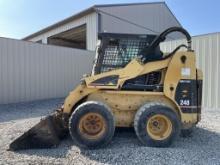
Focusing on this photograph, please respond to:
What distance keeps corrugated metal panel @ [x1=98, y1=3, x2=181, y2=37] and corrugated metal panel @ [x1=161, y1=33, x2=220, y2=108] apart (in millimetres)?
6608

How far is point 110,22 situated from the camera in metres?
17.6

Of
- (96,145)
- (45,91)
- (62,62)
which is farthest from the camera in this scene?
(62,62)

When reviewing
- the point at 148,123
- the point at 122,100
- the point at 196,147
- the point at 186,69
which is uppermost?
the point at 186,69

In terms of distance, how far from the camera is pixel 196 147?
5.84 metres

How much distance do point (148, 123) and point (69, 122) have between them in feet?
4.95

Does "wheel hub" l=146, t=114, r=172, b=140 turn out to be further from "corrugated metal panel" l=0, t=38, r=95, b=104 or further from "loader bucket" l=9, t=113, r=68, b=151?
"corrugated metal panel" l=0, t=38, r=95, b=104

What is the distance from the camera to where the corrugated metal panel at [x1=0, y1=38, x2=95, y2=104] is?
12672 millimetres

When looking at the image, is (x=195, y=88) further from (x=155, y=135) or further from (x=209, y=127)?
(x=209, y=127)

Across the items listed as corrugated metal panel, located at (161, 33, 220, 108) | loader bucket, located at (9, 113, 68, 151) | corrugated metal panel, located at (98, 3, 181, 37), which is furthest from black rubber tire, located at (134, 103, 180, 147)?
corrugated metal panel, located at (98, 3, 181, 37)

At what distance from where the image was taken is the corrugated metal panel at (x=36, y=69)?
12.7m

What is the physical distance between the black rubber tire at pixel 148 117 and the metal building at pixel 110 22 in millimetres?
10676

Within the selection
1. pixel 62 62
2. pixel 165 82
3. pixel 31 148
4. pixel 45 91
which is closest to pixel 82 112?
pixel 31 148

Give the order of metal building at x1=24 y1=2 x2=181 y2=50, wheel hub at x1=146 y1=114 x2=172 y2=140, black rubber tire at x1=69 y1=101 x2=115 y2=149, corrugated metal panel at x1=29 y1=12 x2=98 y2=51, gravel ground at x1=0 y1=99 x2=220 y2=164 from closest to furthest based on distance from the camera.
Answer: gravel ground at x1=0 y1=99 x2=220 y2=164 → black rubber tire at x1=69 y1=101 x2=115 y2=149 → wheel hub at x1=146 y1=114 x2=172 y2=140 → corrugated metal panel at x1=29 y1=12 x2=98 y2=51 → metal building at x1=24 y1=2 x2=181 y2=50

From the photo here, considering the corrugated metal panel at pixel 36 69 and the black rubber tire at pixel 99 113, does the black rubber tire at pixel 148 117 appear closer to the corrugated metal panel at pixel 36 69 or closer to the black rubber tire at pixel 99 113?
the black rubber tire at pixel 99 113
